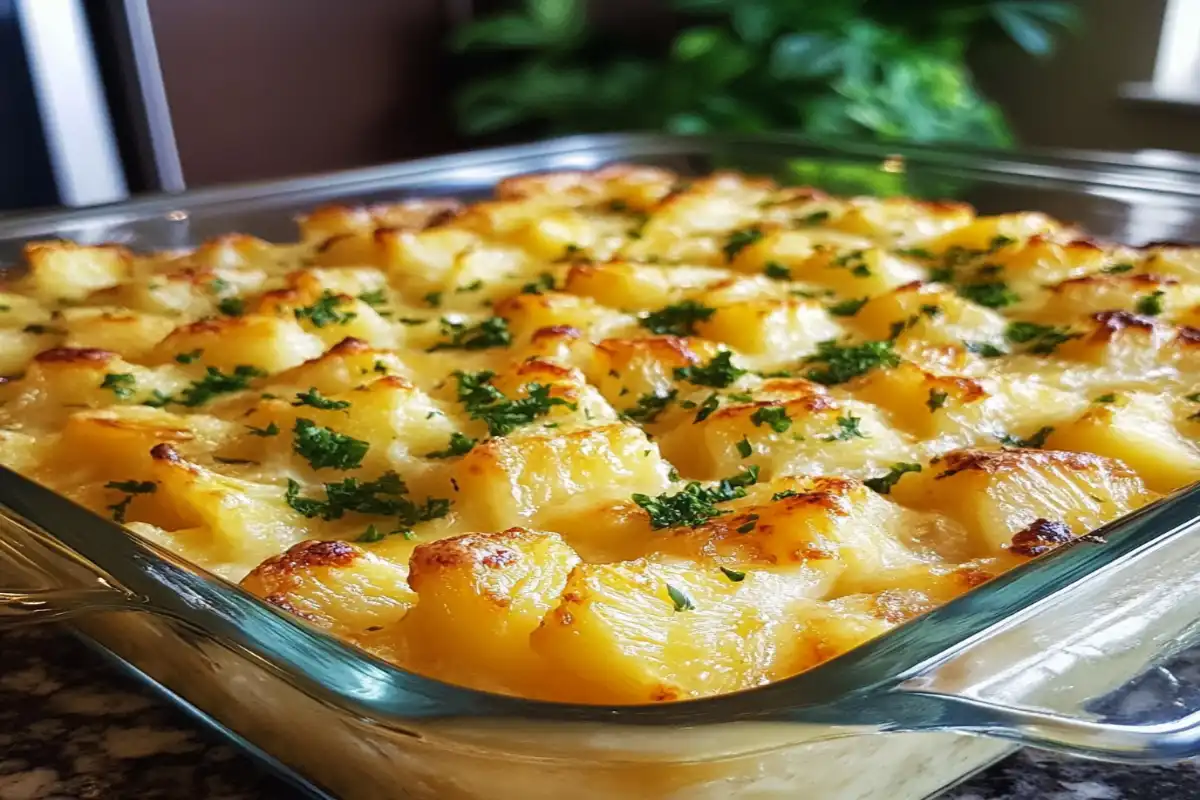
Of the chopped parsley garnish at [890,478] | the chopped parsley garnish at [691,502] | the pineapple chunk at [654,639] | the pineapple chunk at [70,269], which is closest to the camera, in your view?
the pineapple chunk at [654,639]

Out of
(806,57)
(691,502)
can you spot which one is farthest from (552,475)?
(806,57)

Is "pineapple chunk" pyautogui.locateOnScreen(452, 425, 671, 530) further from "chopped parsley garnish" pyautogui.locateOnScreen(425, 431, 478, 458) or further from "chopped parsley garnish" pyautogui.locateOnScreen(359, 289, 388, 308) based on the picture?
"chopped parsley garnish" pyautogui.locateOnScreen(359, 289, 388, 308)

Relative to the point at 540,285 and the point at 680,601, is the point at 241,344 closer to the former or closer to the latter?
the point at 540,285

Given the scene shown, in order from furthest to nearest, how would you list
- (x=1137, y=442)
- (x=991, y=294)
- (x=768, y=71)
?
(x=768, y=71) < (x=991, y=294) < (x=1137, y=442)

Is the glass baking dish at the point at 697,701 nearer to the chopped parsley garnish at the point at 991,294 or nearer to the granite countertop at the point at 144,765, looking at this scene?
the granite countertop at the point at 144,765


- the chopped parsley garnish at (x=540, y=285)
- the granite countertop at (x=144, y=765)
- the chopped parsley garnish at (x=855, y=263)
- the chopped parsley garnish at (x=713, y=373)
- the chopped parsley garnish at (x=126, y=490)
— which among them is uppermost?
the chopped parsley garnish at (x=126, y=490)

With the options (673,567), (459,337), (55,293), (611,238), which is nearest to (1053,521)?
(673,567)

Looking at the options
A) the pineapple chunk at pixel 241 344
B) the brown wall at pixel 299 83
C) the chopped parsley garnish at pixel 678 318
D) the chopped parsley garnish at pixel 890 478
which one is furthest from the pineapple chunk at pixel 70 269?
the brown wall at pixel 299 83
